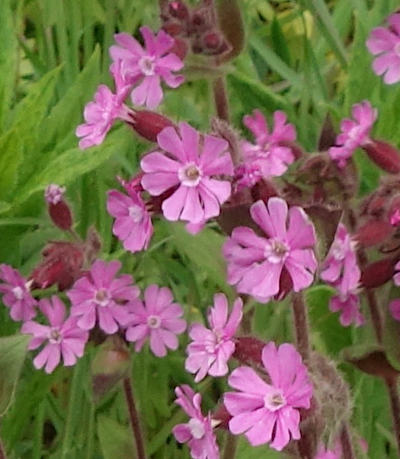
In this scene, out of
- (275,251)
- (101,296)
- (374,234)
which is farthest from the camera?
(101,296)

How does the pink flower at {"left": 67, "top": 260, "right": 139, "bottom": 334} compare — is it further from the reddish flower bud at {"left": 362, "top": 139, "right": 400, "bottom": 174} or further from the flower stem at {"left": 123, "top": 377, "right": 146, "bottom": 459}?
the reddish flower bud at {"left": 362, "top": 139, "right": 400, "bottom": 174}

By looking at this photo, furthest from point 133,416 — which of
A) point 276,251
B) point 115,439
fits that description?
point 276,251

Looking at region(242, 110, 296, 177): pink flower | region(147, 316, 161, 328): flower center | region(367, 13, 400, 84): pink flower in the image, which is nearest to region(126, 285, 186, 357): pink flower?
region(147, 316, 161, 328): flower center

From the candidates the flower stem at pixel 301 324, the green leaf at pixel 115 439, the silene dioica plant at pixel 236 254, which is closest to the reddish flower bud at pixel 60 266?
the silene dioica plant at pixel 236 254

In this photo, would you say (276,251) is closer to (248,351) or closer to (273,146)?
(248,351)

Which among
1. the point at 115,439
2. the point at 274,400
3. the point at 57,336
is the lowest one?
the point at 115,439

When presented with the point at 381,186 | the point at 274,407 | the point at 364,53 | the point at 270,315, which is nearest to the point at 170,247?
the point at 270,315

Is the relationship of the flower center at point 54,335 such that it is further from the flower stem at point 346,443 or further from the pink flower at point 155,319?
the flower stem at point 346,443

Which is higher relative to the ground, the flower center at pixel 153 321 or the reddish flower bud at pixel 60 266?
the reddish flower bud at pixel 60 266
